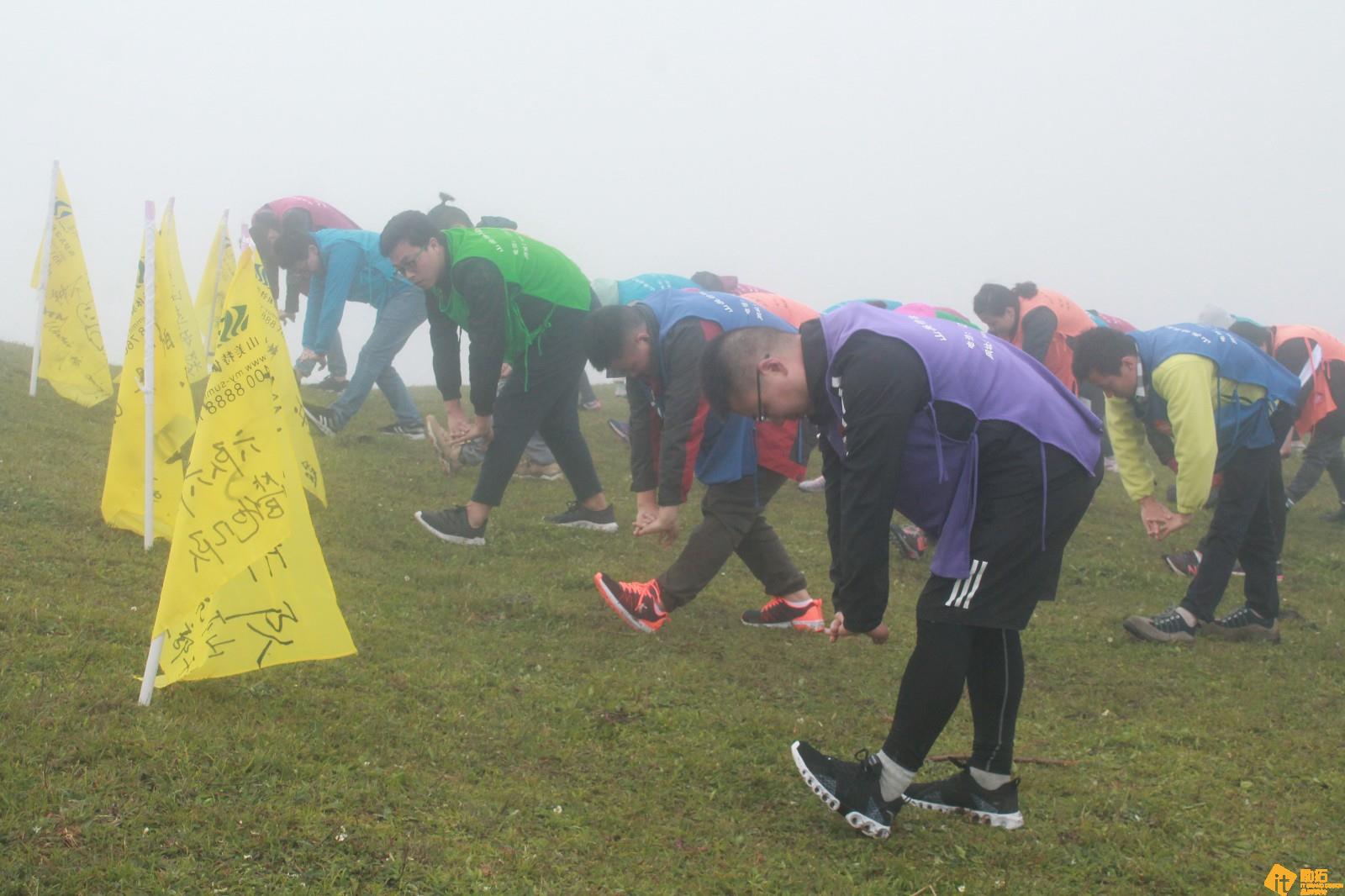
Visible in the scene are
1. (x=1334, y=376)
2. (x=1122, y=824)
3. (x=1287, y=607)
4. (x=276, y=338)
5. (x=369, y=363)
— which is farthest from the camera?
(x=369, y=363)

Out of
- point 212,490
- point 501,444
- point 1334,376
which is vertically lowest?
point 501,444

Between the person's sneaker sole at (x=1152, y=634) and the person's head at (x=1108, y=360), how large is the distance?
1237 millimetres

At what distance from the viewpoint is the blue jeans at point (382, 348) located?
8.64 metres

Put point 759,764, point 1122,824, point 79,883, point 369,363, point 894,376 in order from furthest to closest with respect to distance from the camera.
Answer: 1. point 369,363
2. point 759,764
3. point 1122,824
4. point 894,376
5. point 79,883

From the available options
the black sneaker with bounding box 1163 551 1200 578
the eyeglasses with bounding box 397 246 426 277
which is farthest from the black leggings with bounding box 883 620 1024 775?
the black sneaker with bounding box 1163 551 1200 578

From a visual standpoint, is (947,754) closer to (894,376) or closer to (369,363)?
(894,376)

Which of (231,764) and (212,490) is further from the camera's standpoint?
(212,490)

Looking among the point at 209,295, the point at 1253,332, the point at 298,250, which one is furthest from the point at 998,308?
the point at 209,295

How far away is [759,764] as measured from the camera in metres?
3.91

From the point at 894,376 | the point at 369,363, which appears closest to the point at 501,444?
the point at 369,363

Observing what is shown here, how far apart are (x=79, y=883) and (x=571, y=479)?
4.60 meters

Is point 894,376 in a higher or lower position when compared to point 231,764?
higher

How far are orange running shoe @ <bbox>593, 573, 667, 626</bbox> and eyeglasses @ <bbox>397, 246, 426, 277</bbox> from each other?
2121mm

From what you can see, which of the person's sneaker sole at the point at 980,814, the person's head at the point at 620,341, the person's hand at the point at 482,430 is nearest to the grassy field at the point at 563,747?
the person's sneaker sole at the point at 980,814
